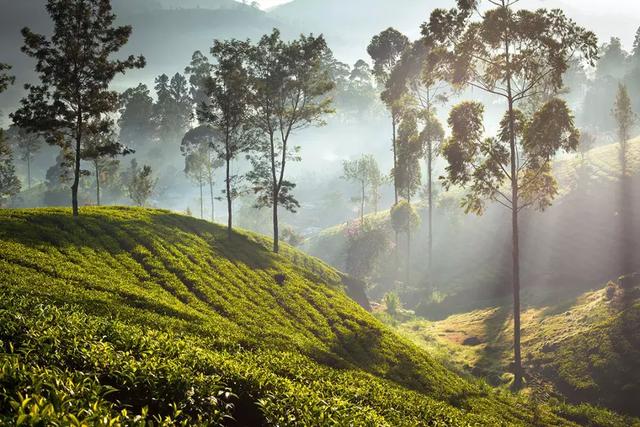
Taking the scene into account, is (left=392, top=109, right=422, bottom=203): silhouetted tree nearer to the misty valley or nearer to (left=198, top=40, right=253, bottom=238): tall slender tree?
the misty valley

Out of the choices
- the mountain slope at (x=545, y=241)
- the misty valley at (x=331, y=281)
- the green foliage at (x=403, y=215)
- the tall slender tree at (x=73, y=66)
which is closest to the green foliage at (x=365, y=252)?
the misty valley at (x=331, y=281)

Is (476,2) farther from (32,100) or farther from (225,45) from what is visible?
(32,100)

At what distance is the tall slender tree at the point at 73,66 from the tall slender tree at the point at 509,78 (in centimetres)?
2530

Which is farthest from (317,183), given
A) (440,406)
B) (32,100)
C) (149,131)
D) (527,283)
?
(440,406)

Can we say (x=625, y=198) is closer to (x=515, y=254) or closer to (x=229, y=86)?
(x=515, y=254)

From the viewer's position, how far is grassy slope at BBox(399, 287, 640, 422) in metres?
25.6

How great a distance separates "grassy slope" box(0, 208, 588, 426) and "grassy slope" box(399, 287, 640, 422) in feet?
18.3

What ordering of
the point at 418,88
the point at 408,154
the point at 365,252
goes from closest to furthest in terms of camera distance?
the point at 418,88 → the point at 408,154 → the point at 365,252

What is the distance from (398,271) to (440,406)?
5689cm

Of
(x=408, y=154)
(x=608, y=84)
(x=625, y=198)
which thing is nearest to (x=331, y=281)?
(x=408, y=154)

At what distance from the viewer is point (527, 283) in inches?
1982

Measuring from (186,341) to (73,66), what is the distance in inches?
1200

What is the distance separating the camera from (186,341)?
43.1ft

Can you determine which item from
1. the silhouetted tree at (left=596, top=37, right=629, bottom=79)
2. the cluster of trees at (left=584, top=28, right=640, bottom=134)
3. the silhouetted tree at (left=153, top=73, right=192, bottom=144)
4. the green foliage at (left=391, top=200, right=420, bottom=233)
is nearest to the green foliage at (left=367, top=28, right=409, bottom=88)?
the green foliage at (left=391, top=200, right=420, bottom=233)
